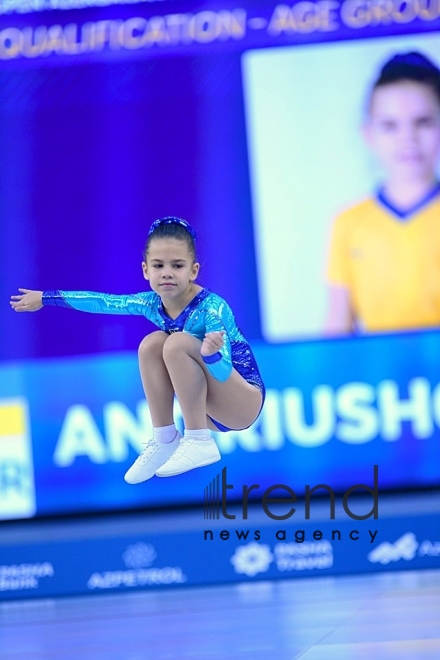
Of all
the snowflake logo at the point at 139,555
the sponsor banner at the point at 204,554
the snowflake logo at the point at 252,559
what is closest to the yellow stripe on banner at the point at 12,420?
the sponsor banner at the point at 204,554

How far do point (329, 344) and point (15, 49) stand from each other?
10.00ft

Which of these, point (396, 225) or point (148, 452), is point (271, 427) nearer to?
point (396, 225)

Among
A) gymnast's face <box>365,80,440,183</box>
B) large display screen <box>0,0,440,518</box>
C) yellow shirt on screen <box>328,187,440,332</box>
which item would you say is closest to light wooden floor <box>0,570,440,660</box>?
large display screen <box>0,0,440,518</box>

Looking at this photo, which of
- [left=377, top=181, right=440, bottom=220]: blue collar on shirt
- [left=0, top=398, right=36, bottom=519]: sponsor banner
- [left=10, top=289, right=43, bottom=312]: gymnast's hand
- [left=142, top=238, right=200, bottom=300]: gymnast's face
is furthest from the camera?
[left=0, top=398, right=36, bottom=519]: sponsor banner

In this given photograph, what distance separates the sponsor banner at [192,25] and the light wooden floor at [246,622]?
12.3ft

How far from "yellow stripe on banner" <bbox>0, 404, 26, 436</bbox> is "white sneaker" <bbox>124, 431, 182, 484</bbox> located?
4.28 meters

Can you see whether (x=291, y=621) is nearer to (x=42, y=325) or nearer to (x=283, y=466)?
(x=283, y=466)

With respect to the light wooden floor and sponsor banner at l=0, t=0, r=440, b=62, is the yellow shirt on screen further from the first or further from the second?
the light wooden floor

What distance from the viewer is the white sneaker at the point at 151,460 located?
3.48m

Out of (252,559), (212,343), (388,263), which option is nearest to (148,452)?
(212,343)

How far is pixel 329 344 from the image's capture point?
747cm

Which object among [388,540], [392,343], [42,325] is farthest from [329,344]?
[42,325]

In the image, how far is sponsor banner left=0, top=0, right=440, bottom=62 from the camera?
705 cm

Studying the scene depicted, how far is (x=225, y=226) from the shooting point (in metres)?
7.41
